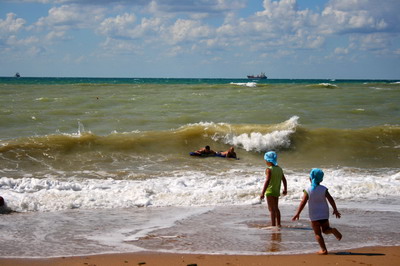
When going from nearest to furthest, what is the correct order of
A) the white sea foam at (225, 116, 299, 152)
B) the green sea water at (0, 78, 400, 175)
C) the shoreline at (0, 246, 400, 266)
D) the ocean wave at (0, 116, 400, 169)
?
the shoreline at (0, 246, 400, 266) < the ocean wave at (0, 116, 400, 169) < the green sea water at (0, 78, 400, 175) < the white sea foam at (225, 116, 299, 152)

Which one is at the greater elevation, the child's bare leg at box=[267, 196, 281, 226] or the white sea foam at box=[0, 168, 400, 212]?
the child's bare leg at box=[267, 196, 281, 226]

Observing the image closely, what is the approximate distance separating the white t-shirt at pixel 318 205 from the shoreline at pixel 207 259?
0.51 metres

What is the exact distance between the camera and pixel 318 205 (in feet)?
23.0

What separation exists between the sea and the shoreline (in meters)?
0.29

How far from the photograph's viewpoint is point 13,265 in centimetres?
634

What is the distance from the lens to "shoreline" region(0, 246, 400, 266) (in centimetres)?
642

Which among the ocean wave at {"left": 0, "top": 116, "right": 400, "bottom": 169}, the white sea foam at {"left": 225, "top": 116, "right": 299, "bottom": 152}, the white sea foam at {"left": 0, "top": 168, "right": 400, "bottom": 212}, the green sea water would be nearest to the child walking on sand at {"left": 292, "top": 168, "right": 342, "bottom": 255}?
the white sea foam at {"left": 0, "top": 168, "right": 400, "bottom": 212}

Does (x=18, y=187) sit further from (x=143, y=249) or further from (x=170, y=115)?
(x=170, y=115)

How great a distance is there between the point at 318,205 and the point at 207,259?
5.54 ft

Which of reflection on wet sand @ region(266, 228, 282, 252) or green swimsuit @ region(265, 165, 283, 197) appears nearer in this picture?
reflection on wet sand @ region(266, 228, 282, 252)

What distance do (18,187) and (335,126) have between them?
14.9m

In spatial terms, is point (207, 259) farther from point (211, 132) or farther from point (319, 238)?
point (211, 132)

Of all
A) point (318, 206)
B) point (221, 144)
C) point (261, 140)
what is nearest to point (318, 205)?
point (318, 206)

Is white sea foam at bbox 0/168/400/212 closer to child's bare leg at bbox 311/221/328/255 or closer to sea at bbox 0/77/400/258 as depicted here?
sea at bbox 0/77/400/258
